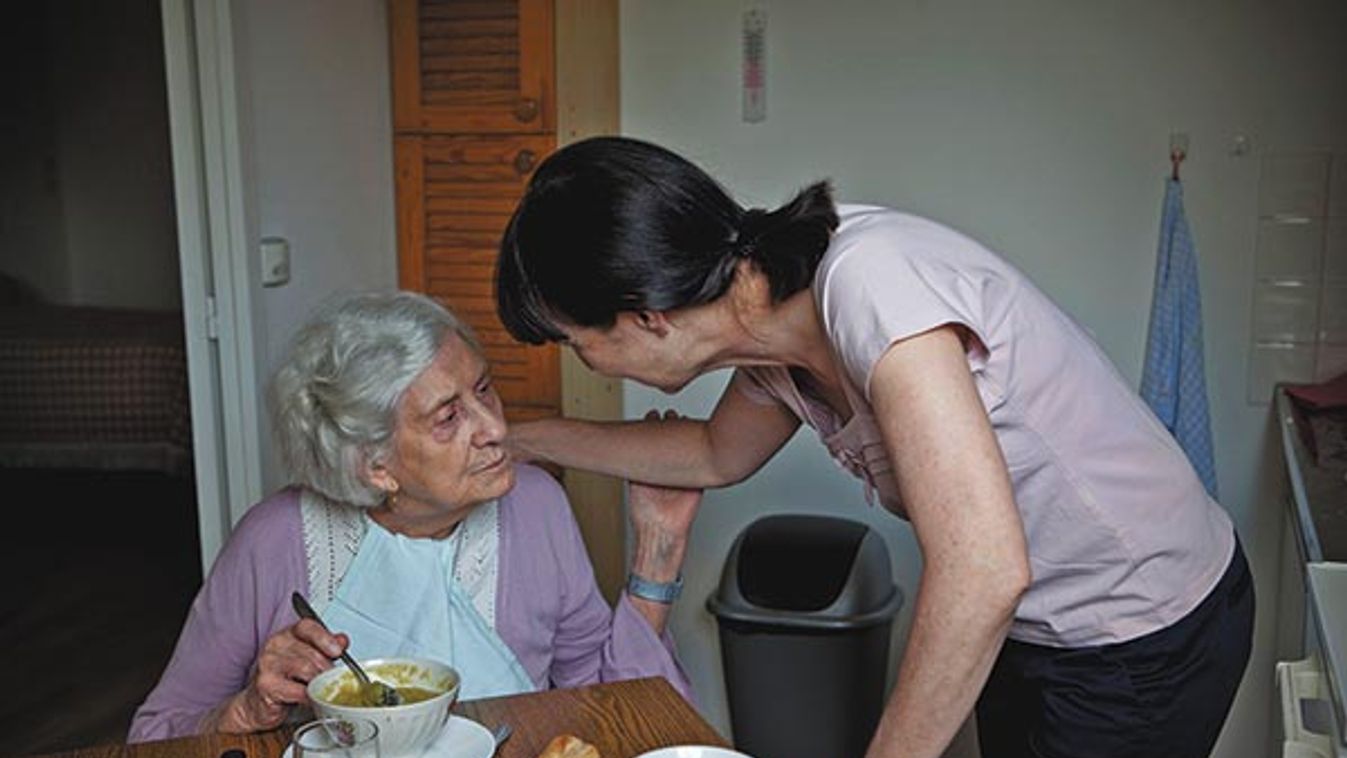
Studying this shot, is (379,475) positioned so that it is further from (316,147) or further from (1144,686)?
(316,147)

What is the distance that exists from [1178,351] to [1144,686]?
127 cm

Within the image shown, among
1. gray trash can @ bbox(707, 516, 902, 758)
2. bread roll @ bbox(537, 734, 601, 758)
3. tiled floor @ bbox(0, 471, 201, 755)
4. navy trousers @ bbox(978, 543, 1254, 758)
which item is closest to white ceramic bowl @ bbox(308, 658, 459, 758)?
bread roll @ bbox(537, 734, 601, 758)

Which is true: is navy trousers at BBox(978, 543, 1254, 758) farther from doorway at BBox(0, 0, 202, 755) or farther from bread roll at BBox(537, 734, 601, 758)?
doorway at BBox(0, 0, 202, 755)

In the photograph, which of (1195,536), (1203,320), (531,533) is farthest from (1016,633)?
(1203,320)

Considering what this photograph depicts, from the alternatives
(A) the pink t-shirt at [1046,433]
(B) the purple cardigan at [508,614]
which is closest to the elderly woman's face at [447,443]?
(B) the purple cardigan at [508,614]

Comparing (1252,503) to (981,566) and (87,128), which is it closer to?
(981,566)

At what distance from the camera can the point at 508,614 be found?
1678 mm

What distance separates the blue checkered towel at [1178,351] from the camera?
2.56 metres

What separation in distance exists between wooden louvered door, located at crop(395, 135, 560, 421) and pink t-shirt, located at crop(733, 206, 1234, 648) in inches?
64.9

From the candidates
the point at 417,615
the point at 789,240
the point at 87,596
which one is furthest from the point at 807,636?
the point at 87,596

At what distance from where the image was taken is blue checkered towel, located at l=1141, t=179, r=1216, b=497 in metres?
2.56

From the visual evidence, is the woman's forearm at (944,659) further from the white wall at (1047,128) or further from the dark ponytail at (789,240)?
the white wall at (1047,128)

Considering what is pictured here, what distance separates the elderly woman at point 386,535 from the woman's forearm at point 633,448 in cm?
10

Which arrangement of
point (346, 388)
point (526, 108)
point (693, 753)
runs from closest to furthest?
point (693, 753) → point (346, 388) → point (526, 108)
